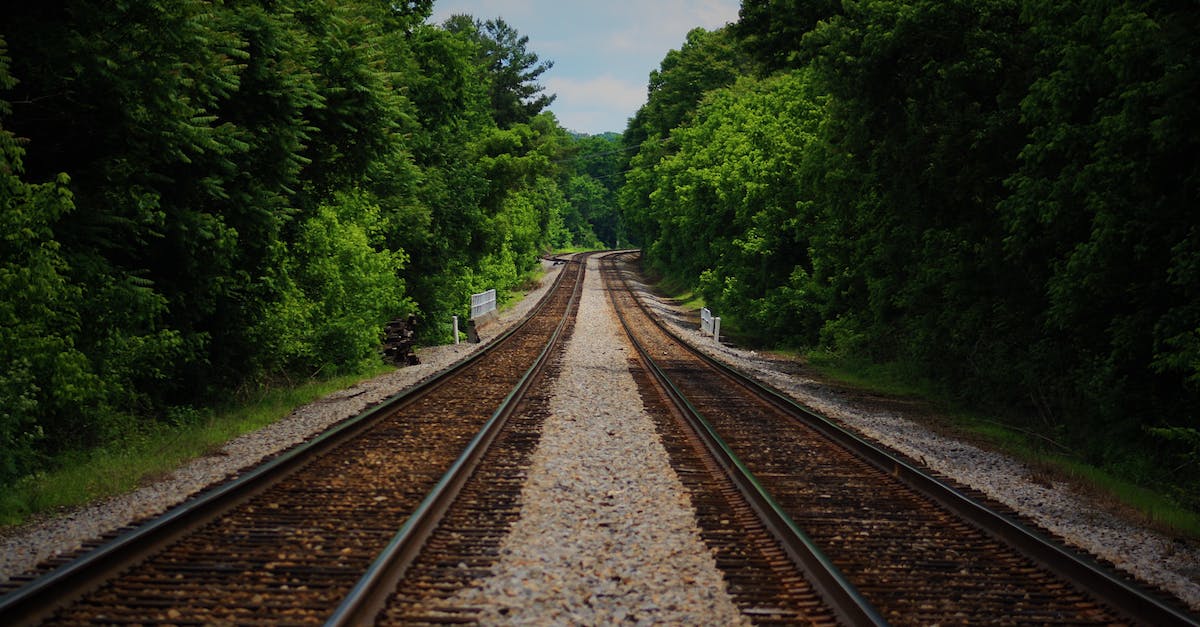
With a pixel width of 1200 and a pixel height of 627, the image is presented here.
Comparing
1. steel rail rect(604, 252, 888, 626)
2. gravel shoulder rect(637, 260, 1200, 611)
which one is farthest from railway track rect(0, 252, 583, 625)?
gravel shoulder rect(637, 260, 1200, 611)

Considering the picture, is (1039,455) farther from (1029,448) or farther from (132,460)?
(132,460)

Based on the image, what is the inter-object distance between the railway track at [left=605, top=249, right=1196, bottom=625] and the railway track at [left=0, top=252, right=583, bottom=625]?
2382 mm

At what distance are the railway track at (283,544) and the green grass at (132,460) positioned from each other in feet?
4.61

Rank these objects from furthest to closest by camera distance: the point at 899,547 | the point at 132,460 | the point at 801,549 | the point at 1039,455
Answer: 1. the point at 1039,455
2. the point at 132,460
3. the point at 899,547
4. the point at 801,549

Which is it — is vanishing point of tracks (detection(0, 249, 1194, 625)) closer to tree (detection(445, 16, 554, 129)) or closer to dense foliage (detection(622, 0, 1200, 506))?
dense foliage (detection(622, 0, 1200, 506))

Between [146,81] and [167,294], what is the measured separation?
3447mm

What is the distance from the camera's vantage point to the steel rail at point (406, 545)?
4598 mm

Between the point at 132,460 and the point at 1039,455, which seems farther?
the point at 1039,455

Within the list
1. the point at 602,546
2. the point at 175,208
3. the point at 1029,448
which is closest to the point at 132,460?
the point at 175,208

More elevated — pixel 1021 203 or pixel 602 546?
pixel 1021 203

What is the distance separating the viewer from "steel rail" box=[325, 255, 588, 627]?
181 inches

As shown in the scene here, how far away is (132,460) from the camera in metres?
9.05

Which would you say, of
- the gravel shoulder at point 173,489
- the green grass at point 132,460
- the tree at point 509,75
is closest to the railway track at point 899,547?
the gravel shoulder at point 173,489

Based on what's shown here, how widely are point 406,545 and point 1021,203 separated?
33.4ft
